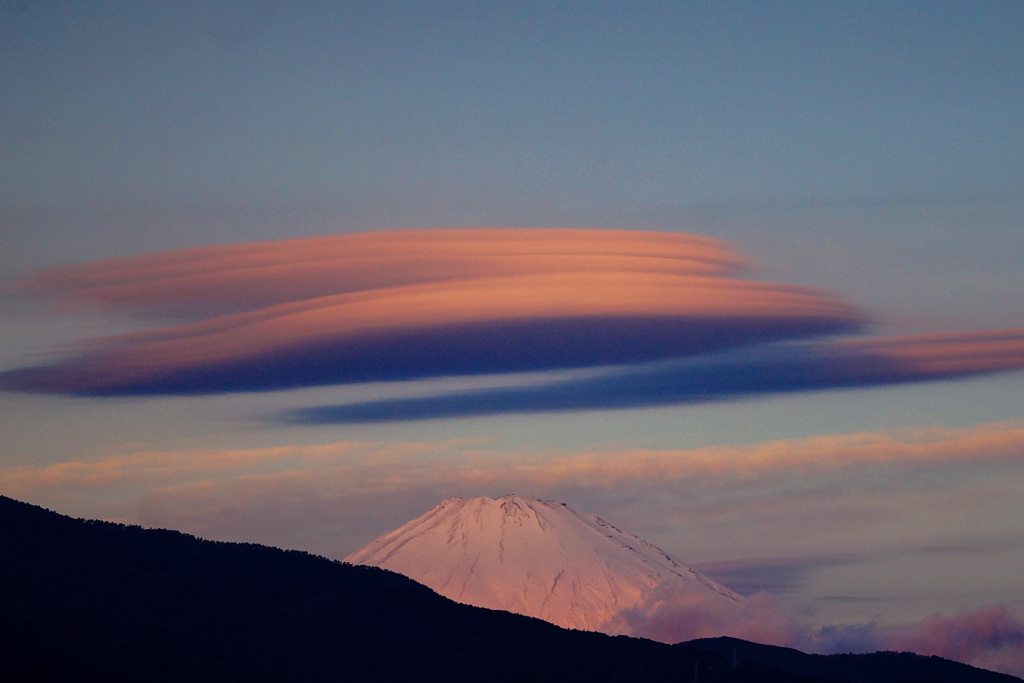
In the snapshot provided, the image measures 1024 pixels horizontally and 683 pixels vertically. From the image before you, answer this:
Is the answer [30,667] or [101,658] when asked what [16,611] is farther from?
[30,667]

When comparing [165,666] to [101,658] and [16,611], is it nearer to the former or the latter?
[101,658]

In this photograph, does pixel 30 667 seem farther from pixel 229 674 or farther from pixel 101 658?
pixel 229 674

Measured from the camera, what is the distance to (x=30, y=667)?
170 m

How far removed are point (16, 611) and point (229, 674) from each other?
2960 centimetres

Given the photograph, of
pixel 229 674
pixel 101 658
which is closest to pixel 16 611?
pixel 101 658

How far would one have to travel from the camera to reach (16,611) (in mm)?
198125

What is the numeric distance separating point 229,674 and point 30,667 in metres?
34.1

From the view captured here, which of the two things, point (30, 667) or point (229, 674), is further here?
point (229, 674)

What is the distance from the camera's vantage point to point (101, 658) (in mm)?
190625

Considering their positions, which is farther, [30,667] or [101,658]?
[101,658]

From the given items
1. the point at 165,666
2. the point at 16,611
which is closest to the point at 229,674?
the point at 165,666

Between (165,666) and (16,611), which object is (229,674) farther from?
(16,611)

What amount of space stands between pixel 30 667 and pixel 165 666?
27521 mm

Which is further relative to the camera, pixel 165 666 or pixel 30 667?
pixel 165 666
